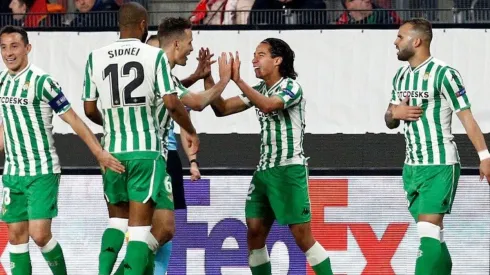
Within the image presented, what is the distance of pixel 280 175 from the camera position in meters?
8.19

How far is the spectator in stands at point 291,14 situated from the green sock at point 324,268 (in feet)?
9.08

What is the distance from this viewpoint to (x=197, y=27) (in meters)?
10.4

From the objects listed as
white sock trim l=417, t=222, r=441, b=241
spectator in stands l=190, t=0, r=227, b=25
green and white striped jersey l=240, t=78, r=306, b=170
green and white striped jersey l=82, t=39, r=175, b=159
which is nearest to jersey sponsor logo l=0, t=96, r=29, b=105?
green and white striped jersey l=82, t=39, r=175, b=159

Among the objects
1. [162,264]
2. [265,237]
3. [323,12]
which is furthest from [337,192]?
[323,12]

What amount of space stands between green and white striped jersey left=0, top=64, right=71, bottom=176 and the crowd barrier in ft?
3.59

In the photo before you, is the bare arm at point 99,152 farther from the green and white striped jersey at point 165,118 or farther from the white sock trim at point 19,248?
the white sock trim at point 19,248

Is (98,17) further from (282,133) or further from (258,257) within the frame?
(258,257)

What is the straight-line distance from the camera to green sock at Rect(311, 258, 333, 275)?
27.1 ft

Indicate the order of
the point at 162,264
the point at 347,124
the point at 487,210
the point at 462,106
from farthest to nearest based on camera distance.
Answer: the point at 347,124
the point at 487,210
the point at 162,264
the point at 462,106

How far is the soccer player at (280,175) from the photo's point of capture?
817 centimetres

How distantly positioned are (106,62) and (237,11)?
10.6 feet

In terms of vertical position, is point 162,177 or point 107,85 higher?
point 107,85

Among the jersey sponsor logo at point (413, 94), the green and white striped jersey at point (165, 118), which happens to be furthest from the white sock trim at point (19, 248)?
the jersey sponsor logo at point (413, 94)

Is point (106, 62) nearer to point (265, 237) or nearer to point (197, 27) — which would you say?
point (265, 237)
